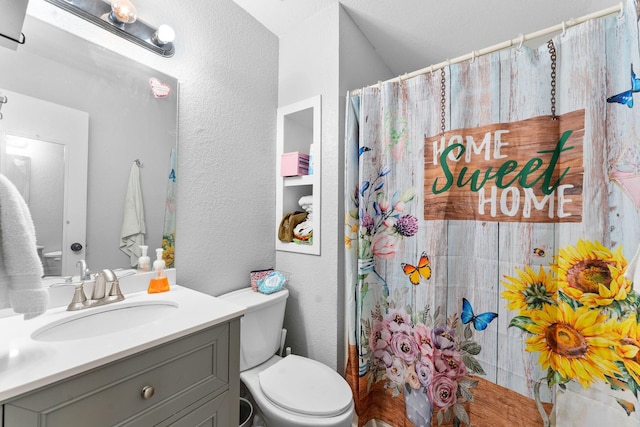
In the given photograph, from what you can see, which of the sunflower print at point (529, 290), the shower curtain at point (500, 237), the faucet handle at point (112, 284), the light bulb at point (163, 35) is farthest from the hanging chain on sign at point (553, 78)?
the faucet handle at point (112, 284)

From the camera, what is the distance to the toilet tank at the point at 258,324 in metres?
1.30

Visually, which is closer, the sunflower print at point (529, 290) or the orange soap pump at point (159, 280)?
the sunflower print at point (529, 290)

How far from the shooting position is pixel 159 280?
3.76ft

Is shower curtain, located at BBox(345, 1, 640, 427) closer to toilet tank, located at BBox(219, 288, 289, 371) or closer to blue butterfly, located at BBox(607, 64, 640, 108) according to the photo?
blue butterfly, located at BBox(607, 64, 640, 108)

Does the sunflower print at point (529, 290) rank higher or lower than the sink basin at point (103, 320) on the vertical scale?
higher

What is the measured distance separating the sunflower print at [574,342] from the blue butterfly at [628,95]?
28.4 inches

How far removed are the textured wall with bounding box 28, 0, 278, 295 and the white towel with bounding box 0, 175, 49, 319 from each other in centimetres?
63

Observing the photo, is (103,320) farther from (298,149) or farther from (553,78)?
(553,78)

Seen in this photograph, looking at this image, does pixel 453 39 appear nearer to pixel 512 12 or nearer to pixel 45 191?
pixel 512 12

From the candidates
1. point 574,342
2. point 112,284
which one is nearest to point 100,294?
point 112,284

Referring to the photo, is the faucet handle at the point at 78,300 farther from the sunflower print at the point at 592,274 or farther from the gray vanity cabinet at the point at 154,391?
the sunflower print at the point at 592,274

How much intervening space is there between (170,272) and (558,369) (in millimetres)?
1677

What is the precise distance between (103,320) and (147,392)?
42 cm

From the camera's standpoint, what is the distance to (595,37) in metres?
0.92
